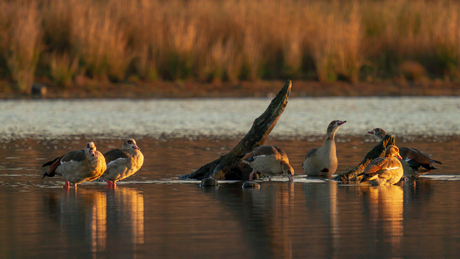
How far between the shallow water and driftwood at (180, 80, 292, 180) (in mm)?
394

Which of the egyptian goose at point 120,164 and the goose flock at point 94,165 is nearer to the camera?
the goose flock at point 94,165

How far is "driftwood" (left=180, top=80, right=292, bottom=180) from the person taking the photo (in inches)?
449

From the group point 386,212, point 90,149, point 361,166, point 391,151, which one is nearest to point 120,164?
point 90,149

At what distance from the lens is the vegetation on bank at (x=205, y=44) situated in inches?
1093

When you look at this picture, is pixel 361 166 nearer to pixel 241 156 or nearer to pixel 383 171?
pixel 383 171

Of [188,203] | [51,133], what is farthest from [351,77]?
[188,203]

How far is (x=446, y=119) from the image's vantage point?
813 inches

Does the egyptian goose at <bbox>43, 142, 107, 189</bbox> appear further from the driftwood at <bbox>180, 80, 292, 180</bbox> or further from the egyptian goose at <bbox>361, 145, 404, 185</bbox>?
the egyptian goose at <bbox>361, 145, 404, 185</bbox>

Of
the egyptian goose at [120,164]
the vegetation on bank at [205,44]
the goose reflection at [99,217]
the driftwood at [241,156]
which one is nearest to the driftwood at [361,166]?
the driftwood at [241,156]

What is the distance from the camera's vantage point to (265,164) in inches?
425

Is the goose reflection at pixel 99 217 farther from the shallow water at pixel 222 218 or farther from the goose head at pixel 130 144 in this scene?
the goose head at pixel 130 144

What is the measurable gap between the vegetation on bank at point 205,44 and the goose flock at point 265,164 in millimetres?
16623

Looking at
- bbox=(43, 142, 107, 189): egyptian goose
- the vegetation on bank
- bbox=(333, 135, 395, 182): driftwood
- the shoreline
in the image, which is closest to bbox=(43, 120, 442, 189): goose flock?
bbox=(43, 142, 107, 189): egyptian goose

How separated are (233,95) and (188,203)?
60.4ft
